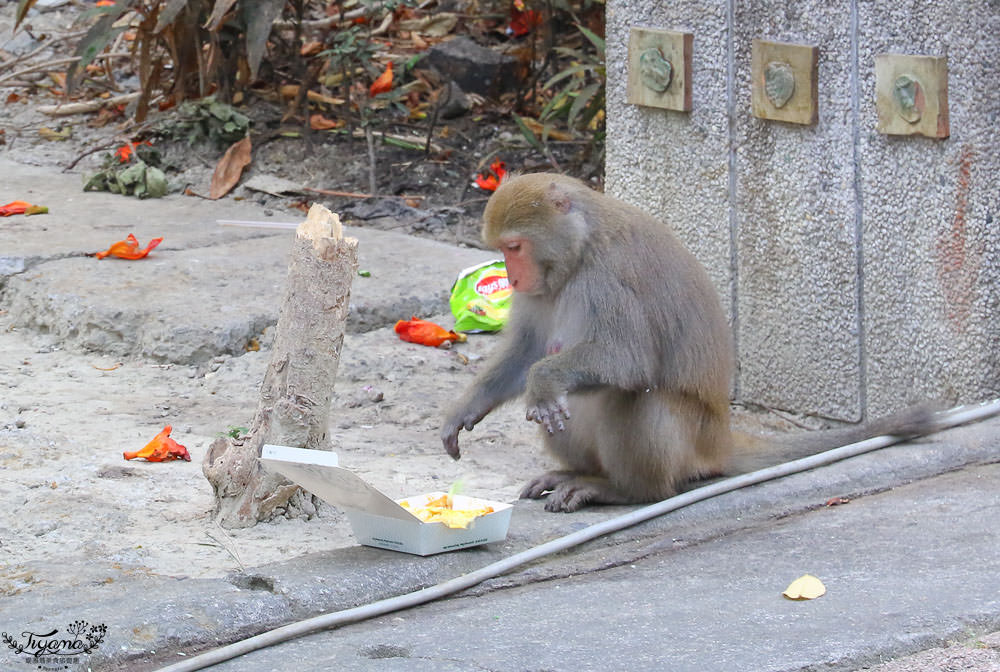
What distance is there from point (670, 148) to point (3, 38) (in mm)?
6425

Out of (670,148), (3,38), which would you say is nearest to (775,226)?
(670,148)

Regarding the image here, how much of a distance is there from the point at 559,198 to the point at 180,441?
160 cm

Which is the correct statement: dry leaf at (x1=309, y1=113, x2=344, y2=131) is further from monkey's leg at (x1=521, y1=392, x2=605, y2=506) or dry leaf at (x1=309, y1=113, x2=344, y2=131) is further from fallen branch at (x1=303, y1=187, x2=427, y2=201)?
monkey's leg at (x1=521, y1=392, x2=605, y2=506)

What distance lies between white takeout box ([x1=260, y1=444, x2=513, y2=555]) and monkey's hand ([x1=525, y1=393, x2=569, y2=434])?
0.87 feet

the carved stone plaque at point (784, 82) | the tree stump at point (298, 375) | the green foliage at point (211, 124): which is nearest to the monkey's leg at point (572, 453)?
the tree stump at point (298, 375)

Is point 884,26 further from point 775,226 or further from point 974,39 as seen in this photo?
point 775,226

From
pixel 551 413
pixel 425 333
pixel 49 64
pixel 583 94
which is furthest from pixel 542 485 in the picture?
pixel 49 64

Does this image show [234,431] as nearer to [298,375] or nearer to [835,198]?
[298,375]

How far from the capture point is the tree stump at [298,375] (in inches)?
148

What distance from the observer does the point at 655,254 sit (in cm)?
404

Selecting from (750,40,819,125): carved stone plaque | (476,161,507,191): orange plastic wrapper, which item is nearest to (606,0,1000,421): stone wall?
(750,40,819,125): carved stone plaque

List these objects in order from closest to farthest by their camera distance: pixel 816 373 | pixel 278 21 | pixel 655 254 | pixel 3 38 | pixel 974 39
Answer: pixel 655 254
pixel 974 39
pixel 816 373
pixel 278 21
pixel 3 38

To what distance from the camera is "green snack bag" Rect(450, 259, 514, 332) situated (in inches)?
232

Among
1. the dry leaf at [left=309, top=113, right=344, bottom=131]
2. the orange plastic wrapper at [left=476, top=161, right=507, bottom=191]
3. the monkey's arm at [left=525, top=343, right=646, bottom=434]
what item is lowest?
the monkey's arm at [left=525, top=343, right=646, bottom=434]
